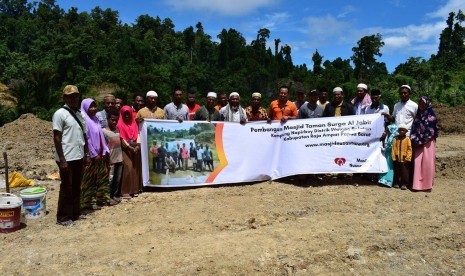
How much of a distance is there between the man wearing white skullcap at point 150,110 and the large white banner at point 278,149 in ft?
1.84

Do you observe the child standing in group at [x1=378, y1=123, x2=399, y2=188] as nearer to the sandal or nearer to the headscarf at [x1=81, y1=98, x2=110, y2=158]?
the headscarf at [x1=81, y1=98, x2=110, y2=158]

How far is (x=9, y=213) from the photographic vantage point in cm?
452

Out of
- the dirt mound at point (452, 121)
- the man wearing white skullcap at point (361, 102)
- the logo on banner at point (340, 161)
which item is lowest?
the logo on banner at point (340, 161)

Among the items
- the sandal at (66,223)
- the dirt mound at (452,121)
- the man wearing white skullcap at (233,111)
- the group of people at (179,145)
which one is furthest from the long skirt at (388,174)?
the dirt mound at (452,121)

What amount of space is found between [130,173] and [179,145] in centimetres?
91

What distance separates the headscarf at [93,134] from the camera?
495 cm

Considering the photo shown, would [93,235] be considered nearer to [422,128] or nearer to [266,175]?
[266,175]

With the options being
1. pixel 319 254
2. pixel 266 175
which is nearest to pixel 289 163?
pixel 266 175

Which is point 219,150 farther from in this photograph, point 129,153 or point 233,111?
point 129,153

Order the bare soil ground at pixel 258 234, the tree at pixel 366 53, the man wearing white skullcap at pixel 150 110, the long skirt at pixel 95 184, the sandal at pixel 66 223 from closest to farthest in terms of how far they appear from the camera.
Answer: the bare soil ground at pixel 258 234
the sandal at pixel 66 223
the long skirt at pixel 95 184
the man wearing white skullcap at pixel 150 110
the tree at pixel 366 53

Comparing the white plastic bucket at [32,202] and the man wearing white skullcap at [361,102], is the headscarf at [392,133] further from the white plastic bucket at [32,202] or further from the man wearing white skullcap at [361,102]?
the white plastic bucket at [32,202]

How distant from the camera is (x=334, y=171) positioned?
6477 mm

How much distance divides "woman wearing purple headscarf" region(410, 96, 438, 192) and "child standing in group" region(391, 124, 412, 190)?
129 millimetres

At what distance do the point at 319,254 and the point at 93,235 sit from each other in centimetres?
256
